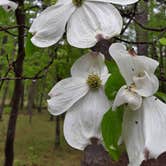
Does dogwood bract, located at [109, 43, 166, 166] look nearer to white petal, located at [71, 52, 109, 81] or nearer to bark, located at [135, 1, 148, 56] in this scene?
white petal, located at [71, 52, 109, 81]

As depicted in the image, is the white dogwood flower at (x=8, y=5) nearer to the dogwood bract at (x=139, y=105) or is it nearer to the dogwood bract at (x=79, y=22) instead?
the dogwood bract at (x=79, y=22)

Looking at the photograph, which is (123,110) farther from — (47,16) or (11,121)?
(11,121)

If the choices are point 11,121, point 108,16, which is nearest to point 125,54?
point 108,16

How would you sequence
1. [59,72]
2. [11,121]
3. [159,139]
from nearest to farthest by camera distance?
1. [159,139]
2. [11,121]
3. [59,72]

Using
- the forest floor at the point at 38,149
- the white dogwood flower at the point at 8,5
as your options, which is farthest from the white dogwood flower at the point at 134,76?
the forest floor at the point at 38,149

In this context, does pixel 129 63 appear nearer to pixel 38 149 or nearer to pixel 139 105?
pixel 139 105

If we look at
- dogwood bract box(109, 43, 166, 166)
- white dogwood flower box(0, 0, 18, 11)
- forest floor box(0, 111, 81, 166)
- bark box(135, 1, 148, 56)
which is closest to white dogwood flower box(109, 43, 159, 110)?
dogwood bract box(109, 43, 166, 166)

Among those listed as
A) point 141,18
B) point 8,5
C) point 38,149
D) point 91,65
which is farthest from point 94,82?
point 38,149
